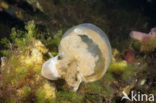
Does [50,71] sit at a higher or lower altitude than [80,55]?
lower

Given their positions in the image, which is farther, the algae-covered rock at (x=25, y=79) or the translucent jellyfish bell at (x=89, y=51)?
the translucent jellyfish bell at (x=89, y=51)

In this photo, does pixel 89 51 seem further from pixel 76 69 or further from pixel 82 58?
pixel 76 69

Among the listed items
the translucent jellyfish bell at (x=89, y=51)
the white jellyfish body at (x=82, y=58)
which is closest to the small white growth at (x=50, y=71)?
the white jellyfish body at (x=82, y=58)

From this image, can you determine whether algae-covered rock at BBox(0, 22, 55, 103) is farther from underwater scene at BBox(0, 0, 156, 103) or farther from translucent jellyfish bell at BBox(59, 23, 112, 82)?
translucent jellyfish bell at BBox(59, 23, 112, 82)

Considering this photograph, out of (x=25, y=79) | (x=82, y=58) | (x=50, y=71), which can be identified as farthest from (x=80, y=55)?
(x=25, y=79)

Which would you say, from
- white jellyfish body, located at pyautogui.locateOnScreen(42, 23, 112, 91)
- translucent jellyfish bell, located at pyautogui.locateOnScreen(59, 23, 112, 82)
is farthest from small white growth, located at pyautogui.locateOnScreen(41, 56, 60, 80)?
translucent jellyfish bell, located at pyautogui.locateOnScreen(59, 23, 112, 82)

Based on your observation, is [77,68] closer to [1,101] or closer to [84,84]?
[84,84]

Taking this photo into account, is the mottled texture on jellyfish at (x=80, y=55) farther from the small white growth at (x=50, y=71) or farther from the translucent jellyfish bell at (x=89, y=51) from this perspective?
the small white growth at (x=50, y=71)

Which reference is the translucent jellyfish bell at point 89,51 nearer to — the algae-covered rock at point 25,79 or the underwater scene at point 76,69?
the underwater scene at point 76,69

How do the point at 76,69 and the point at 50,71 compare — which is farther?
the point at 76,69
